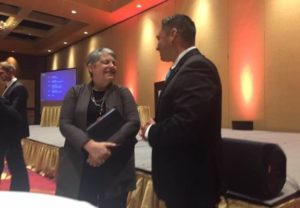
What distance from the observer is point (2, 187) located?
326 centimetres

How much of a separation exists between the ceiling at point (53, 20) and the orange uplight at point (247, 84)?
261 cm

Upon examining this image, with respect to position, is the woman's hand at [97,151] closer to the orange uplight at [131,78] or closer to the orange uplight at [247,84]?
the orange uplight at [247,84]

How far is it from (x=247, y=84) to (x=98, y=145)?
4.25 metres

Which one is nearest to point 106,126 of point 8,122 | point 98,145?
point 98,145

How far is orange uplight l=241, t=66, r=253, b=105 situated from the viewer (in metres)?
5.23

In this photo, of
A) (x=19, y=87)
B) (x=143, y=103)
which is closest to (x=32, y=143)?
(x=19, y=87)

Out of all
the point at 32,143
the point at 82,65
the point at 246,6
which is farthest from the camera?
the point at 82,65

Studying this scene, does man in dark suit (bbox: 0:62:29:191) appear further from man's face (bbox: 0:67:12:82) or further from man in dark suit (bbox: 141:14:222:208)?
man in dark suit (bbox: 141:14:222:208)

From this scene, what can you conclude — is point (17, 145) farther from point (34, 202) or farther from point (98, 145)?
point (34, 202)

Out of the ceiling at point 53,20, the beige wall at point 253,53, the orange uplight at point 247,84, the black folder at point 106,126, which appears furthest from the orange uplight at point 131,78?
the black folder at point 106,126

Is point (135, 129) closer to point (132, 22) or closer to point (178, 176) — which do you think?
point (178, 176)

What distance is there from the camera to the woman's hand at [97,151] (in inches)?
58.9

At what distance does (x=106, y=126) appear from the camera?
1.57 metres

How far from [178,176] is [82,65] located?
28.9 ft
